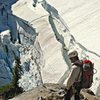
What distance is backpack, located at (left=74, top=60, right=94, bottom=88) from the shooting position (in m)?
5.96

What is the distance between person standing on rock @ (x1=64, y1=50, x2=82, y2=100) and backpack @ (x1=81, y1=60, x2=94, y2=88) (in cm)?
7

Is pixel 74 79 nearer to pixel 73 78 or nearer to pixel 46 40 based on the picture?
pixel 73 78

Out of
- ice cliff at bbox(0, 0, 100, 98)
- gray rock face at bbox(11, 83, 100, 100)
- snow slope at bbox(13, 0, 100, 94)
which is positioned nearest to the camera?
gray rock face at bbox(11, 83, 100, 100)

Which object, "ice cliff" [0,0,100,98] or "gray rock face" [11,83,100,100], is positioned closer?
"gray rock face" [11,83,100,100]

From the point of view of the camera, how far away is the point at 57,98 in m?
6.88

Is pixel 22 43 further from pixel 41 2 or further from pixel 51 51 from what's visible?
pixel 51 51

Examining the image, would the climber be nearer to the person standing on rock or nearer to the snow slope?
the person standing on rock

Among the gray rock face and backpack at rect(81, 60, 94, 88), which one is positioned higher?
backpack at rect(81, 60, 94, 88)

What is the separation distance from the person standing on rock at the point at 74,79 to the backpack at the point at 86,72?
0.22 ft

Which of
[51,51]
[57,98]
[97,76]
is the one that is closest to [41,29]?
[51,51]

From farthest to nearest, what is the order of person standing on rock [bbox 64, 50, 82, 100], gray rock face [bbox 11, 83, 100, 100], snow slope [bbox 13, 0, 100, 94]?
1. snow slope [bbox 13, 0, 100, 94]
2. gray rock face [bbox 11, 83, 100, 100]
3. person standing on rock [bbox 64, 50, 82, 100]

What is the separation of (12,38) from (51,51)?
12.8ft

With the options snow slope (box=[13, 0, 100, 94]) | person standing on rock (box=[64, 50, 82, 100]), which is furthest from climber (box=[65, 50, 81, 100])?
snow slope (box=[13, 0, 100, 94])

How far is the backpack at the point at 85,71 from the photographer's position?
19.5ft
